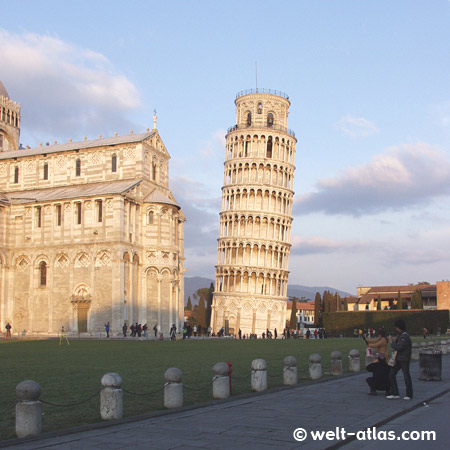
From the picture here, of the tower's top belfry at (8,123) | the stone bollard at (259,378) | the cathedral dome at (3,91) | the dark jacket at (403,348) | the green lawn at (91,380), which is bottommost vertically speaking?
the green lawn at (91,380)

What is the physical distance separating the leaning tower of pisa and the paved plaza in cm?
6676

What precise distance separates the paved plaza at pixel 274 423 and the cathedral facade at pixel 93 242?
37.7 m

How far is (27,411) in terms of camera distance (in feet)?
29.8

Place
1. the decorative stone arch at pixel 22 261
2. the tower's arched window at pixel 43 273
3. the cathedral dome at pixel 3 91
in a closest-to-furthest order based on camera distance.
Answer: the tower's arched window at pixel 43 273 < the decorative stone arch at pixel 22 261 < the cathedral dome at pixel 3 91

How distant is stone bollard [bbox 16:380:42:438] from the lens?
29.5 feet

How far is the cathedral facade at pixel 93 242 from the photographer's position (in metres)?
50.5

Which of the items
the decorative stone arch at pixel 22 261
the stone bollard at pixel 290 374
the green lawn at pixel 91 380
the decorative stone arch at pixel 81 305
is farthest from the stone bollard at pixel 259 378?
the decorative stone arch at pixel 22 261

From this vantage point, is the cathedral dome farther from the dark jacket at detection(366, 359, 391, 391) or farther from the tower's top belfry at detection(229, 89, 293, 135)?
the dark jacket at detection(366, 359, 391, 391)

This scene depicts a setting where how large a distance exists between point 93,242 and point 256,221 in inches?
1377

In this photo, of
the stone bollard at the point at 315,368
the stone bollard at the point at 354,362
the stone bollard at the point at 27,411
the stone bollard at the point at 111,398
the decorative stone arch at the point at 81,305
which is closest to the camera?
the stone bollard at the point at 27,411

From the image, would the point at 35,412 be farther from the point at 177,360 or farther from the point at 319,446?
the point at 177,360

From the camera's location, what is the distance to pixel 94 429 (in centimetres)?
970

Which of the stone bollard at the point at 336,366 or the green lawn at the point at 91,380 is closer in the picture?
the green lawn at the point at 91,380

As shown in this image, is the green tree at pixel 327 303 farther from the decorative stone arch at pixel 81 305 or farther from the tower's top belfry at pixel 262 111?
the decorative stone arch at pixel 81 305
